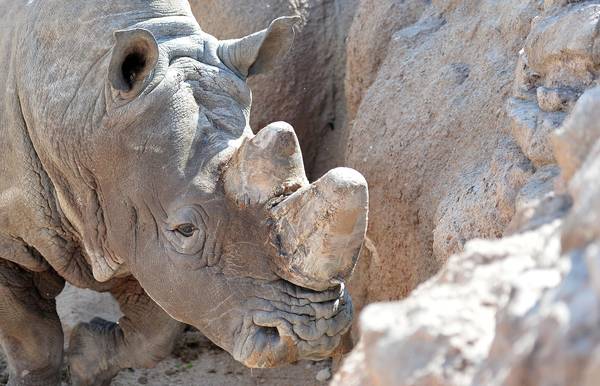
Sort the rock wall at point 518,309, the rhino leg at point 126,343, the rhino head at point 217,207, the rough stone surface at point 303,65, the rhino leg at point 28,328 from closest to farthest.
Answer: the rock wall at point 518,309, the rhino head at point 217,207, the rhino leg at point 28,328, the rhino leg at point 126,343, the rough stone surface at point 303,65

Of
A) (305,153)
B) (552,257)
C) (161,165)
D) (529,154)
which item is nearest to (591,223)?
(552,257)

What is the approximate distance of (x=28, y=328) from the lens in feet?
16.6

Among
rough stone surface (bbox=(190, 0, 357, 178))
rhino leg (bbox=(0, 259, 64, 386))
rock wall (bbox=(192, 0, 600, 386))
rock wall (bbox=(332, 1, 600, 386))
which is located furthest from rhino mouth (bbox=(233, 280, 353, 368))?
rough stone surface (bbox=(190, 0, 357, 178))

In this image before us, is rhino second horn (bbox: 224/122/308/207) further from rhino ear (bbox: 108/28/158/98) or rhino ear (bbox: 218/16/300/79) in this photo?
rhino ear (bbox: 218/16/300/79)

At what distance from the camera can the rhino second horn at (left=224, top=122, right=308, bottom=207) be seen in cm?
384

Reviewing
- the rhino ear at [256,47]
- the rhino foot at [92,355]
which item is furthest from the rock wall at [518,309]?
the rhino foot at [92,355]

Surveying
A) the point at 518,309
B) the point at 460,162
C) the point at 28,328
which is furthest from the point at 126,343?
the point at 518,309

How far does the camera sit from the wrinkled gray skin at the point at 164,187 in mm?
3859

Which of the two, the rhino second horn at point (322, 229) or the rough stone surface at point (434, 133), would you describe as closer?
the rhino second horn at point (322, 229)

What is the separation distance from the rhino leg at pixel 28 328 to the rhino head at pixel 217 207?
29.9 inches

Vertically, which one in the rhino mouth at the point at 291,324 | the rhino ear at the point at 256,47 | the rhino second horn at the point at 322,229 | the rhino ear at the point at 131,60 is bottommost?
the rhino mouth at the point at 291,324

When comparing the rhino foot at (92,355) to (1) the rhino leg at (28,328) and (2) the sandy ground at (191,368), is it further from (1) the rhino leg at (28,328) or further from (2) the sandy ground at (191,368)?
(2) the sandy ground at (191,368)

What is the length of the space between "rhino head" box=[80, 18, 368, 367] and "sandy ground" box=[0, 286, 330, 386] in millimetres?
1489

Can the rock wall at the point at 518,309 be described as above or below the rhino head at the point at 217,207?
above
